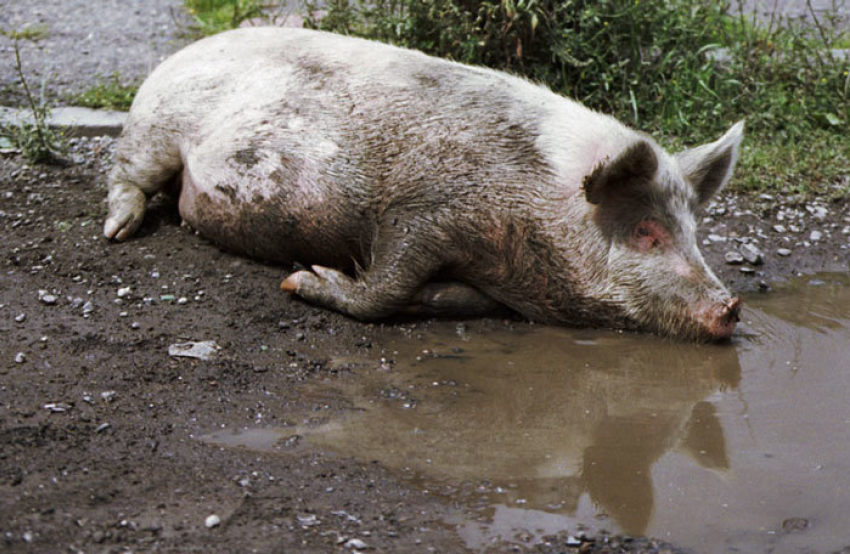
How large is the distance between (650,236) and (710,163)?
53 cm

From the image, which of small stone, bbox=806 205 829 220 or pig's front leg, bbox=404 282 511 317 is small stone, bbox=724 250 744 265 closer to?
small stone, bbox=806 205 829 220

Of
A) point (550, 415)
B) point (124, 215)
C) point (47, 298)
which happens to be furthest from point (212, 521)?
point (124, 215)

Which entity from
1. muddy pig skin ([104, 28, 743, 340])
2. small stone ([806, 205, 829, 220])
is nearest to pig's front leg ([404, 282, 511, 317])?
muddy pig skin ([104, 28, 743, 340])

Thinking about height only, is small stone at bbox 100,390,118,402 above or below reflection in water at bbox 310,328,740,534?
below

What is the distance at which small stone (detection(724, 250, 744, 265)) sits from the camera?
19.5 feet

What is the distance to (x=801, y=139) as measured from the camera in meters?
7.25

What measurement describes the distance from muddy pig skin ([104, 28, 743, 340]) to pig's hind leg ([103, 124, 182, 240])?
17 cm

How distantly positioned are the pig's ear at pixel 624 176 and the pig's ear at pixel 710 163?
0.35 m

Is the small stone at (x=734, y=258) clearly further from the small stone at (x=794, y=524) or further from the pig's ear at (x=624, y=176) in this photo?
the small stone at (x=794, y=524)

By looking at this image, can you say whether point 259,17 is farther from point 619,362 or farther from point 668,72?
point 619,362

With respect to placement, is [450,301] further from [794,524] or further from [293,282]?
[794,524]

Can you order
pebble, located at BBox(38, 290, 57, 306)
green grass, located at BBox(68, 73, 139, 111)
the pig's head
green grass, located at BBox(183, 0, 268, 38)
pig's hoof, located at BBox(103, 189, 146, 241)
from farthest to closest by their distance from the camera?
1. green grass, located at BBox(183, 0, 268, 38)
2. green grass, located at BBox(68, 73, 139, 111)
3. pig's hoof, located at BBox(103, 189, 146, 241)
4. pebble, located at BBox(38, 290, 57, 306)
5. the pig's head

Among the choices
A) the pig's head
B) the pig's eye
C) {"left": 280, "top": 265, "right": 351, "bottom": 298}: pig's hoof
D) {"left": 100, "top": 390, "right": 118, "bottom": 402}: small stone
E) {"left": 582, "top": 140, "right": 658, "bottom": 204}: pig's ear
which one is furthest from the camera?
{"left": 280, "top": 265, "right": 351, "bottom": 298}: pig's hoof

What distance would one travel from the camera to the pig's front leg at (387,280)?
499cm
